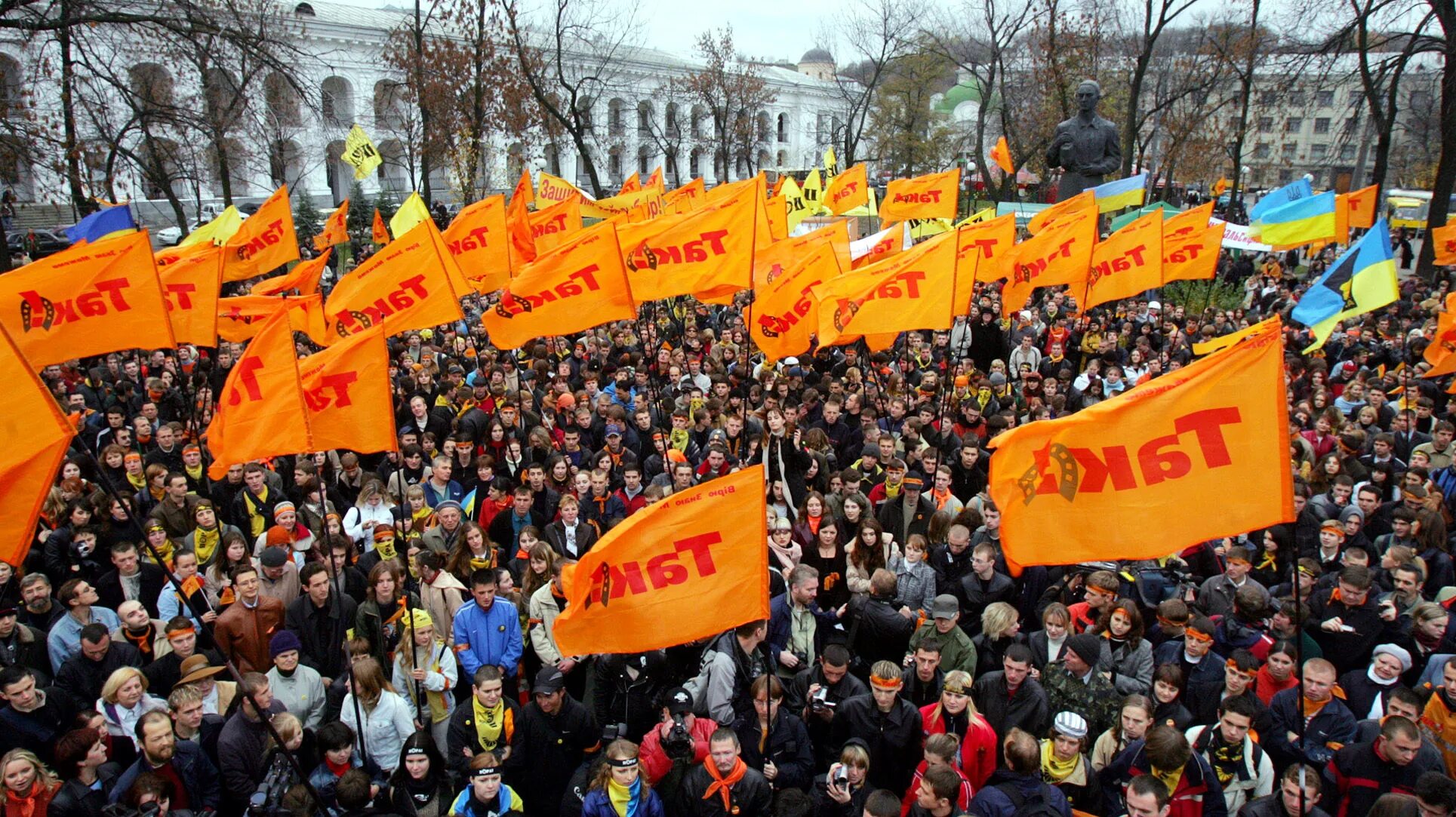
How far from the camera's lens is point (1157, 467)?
4648 mm

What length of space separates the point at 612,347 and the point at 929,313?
7.07 metres

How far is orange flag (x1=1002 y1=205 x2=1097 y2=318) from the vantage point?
12.0 metres

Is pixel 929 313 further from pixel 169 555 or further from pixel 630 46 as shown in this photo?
pixel 630 46

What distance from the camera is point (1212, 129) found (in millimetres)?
45156

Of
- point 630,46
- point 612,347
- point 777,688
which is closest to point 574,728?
point 777,688

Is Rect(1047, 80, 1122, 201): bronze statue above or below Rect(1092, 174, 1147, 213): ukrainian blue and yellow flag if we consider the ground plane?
above

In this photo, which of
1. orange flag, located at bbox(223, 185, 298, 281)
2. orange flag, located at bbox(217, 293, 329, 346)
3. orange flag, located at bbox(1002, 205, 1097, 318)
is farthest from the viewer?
orange flag, located at bbox(223, 185, 298, 281)

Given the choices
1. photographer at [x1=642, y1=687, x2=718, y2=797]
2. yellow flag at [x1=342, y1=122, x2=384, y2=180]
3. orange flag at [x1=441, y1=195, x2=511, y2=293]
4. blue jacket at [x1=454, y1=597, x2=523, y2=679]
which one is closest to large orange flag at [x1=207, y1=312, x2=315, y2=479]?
blue jacket at [x1=454, y1=597, x2=523, y2=679]

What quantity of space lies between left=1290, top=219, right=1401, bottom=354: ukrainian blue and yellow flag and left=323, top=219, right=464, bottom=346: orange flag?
28.3 feet

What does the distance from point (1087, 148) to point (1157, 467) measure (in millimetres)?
14321

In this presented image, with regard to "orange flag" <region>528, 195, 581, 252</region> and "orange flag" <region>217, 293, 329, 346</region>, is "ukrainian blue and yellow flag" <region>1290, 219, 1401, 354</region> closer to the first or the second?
"orange flag" <region>528, 195, 581, 252</region>

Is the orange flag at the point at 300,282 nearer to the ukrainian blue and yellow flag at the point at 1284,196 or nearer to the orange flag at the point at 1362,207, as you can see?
the ukrainian blue and yellow flag at the point at 1284,196

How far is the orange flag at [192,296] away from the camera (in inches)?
364

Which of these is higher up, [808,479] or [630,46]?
[630,46]
